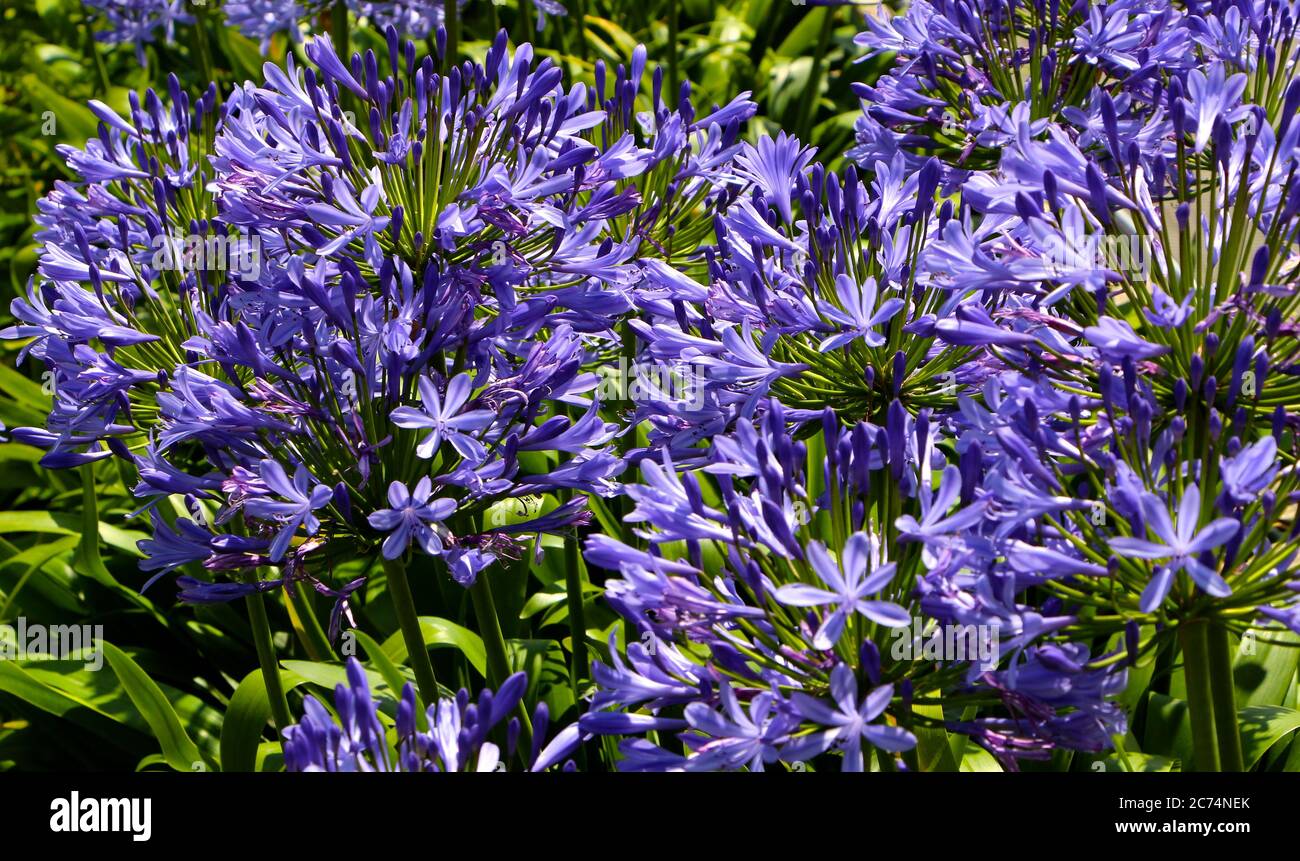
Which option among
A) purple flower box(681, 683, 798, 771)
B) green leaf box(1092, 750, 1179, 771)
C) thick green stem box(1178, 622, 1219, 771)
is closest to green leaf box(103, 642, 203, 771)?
purple flower box(681, 683, 798, 771)

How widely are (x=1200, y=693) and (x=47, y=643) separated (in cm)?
344

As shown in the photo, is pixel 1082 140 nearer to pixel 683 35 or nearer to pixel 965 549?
pixel 965 549

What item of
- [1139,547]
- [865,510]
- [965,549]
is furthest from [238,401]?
[1139,547]

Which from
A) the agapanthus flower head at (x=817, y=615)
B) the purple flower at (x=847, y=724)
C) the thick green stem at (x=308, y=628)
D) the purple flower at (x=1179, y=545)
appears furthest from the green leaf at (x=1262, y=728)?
the thick green stem at (x=308, y=628)

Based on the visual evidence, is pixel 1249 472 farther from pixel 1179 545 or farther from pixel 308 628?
pixel 308 628

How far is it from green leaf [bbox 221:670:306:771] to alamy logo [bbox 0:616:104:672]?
2.74 feet

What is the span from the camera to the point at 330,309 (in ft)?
7.45

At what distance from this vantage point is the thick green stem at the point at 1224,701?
1.97 m

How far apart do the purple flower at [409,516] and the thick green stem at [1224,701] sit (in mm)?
1306

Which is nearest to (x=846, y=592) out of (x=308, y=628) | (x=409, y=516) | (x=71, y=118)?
(x=409, y=516)

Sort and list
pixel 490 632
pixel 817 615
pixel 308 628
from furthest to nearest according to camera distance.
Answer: pixel 308 628 < pixel 490 632 < pixel 817 615

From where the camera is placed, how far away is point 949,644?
1.82 m

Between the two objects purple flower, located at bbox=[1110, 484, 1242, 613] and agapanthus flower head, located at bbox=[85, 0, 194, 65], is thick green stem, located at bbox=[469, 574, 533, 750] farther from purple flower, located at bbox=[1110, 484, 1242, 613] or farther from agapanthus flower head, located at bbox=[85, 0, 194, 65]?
agapanthus flower head, located at bbox=[85, 0, 194, 65]
